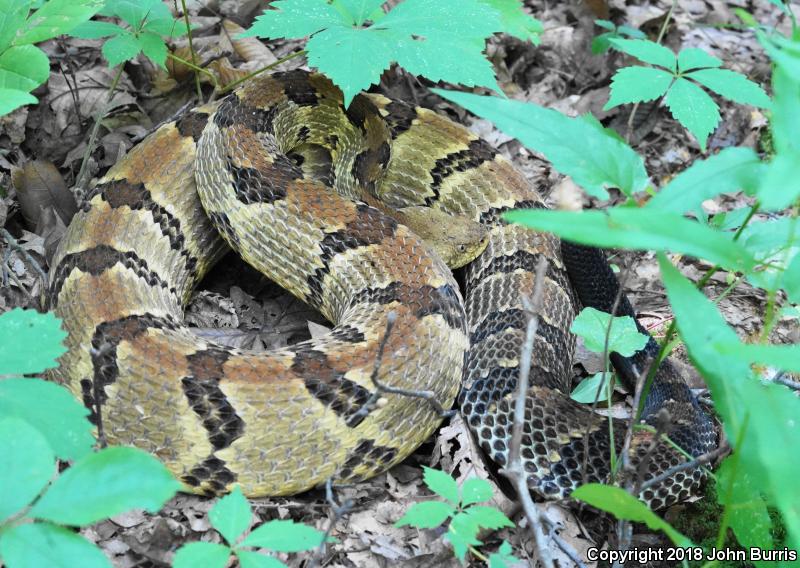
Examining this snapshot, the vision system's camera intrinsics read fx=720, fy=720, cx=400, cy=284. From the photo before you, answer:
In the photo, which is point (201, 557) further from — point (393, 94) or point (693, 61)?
point (393, 94)

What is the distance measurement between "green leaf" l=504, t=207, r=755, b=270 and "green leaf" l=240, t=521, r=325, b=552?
1157 millimetres

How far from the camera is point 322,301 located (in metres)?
3.92

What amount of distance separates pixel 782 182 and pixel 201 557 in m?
1.77

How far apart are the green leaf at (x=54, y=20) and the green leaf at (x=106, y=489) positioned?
6.68ft

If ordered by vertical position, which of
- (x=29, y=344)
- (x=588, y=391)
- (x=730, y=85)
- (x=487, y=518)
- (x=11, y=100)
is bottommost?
(x=588, y=391)

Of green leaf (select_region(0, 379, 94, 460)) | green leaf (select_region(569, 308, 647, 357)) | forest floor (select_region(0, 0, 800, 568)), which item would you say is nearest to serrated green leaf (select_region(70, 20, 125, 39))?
forest floor (select_region(0, 0, 800, 568))

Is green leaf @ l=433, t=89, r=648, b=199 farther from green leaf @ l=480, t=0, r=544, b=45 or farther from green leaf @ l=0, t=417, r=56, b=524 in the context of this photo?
green leaf @ l=480, t=0, r=544, b=45

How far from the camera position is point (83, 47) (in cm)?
512

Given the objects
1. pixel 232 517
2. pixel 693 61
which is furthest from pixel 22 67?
pixel 693 61

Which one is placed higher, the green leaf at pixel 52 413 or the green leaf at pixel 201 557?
the green leaf at pixel 52 413

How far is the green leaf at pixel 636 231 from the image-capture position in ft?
5.01

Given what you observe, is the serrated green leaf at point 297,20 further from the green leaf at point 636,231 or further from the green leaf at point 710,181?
the green leaf at point 636,231

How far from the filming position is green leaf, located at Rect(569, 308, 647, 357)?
2992mm

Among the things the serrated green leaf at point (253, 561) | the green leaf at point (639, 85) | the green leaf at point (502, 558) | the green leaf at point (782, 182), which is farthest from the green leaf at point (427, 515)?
the green leaf at point (639, 85)
